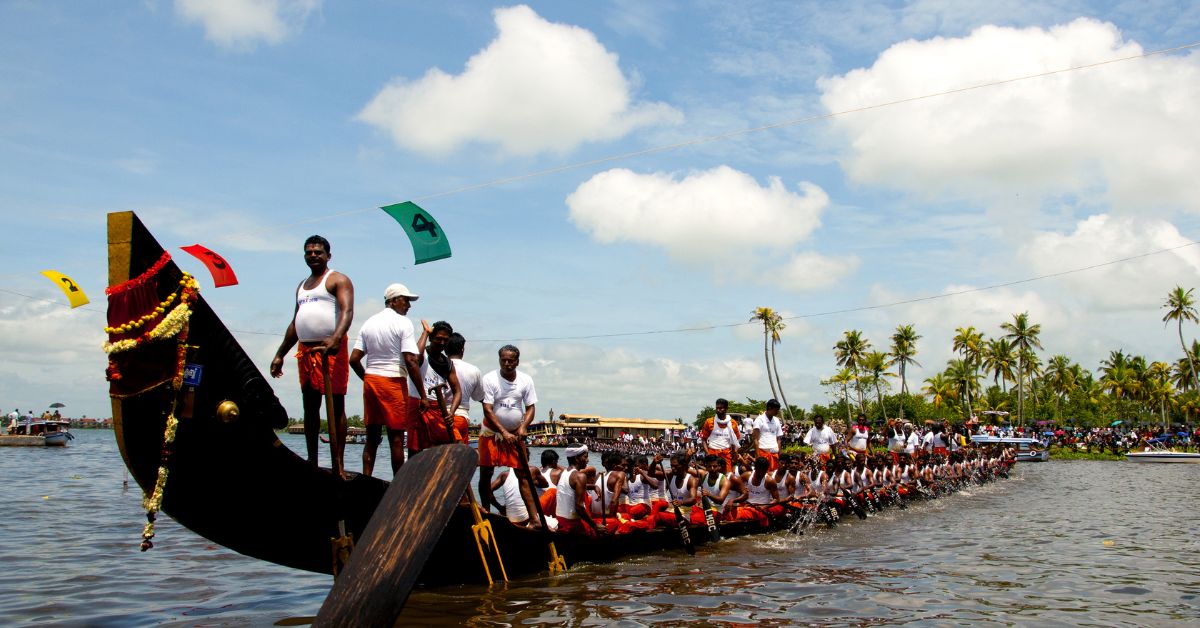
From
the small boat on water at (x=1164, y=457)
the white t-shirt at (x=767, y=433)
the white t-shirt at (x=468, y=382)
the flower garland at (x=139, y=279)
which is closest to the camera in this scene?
the flower garland at (x=139, y=279)

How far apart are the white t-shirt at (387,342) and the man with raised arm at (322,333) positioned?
17.2 inches

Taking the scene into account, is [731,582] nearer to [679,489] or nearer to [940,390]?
[679,489]

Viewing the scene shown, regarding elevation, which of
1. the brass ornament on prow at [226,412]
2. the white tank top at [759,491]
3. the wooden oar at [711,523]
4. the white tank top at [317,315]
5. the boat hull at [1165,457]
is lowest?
the boat hull at [1165,457]

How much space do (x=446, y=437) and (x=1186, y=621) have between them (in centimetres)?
675

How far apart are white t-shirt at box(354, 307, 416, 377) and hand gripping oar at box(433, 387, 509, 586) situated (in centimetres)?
40

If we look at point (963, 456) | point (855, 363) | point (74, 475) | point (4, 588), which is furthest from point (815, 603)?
point (855, 363)

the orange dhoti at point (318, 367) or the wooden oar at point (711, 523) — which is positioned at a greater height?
the orange dhoti at point (318, 367)

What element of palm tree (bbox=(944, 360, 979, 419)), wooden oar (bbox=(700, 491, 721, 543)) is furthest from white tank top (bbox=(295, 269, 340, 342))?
palm tree (bbox=(944, 360, 979, 419))

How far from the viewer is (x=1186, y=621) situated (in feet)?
24.8

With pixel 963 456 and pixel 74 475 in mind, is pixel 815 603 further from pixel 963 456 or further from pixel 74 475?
pixel 74 475

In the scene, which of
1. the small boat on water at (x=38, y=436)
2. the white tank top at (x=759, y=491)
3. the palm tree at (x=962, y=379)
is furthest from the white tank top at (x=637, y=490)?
the palm tree at (x=962, y=379)

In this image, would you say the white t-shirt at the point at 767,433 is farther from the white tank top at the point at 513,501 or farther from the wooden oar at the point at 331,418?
the wooden oar at the point at 331,418

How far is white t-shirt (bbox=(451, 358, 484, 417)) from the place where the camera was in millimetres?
7711

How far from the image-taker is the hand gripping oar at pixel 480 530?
6895mm
